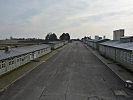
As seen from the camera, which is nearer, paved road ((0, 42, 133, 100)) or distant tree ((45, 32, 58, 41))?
paved road ((0, 42, 133, 100))

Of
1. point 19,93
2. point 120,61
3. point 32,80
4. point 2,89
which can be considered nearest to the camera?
point 19,93

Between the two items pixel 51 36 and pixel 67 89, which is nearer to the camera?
pixel 67 89

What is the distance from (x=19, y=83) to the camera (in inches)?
605

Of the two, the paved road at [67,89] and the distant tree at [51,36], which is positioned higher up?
the distant tree at [51,36]

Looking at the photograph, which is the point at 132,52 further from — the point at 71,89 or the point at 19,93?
the point at 19,93

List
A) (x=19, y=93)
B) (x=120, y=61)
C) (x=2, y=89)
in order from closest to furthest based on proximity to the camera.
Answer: (x=19, y=93) < (x=2, y=89) < (x=120, y=61)

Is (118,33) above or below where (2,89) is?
above

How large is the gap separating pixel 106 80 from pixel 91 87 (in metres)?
3.56

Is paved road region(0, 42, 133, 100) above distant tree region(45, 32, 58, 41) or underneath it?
underneath

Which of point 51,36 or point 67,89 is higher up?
point 51,36

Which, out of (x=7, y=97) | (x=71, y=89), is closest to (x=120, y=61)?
(x=71, y=89)

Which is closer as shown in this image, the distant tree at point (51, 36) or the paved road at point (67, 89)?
the paved road at point (67, 89)

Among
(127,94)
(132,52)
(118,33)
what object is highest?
(118,33)

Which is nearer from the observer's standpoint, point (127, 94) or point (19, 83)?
point (127, 94)
